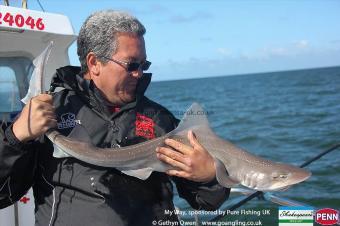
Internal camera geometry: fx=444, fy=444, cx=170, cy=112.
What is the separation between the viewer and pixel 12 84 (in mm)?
5418

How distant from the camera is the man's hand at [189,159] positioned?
295 centimetres

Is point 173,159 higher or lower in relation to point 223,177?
higher

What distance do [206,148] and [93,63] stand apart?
3.60 feet

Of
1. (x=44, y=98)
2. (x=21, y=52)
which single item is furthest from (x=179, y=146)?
(x=21, y=52)

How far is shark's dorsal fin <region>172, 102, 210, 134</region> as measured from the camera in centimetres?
308

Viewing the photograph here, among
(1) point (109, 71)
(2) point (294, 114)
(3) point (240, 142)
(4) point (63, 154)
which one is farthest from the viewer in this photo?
(2) point (294, 114)

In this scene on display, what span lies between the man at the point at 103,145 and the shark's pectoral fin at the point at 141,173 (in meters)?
0.13

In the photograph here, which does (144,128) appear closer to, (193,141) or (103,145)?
(103,145)

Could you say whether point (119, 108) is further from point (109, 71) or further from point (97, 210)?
point (97, 210)

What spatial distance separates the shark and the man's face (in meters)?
0.43

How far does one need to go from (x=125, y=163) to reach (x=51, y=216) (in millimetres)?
639

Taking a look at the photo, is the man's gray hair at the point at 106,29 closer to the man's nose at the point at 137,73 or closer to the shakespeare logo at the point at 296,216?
the man's nose at the point at 137,73

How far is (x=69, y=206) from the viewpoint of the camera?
3092mm

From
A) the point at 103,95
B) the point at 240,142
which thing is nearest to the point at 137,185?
the point at 103,95
